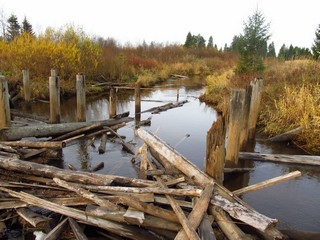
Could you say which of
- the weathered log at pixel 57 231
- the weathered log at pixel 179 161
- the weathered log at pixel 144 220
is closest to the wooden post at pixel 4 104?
the weathered log at pixel 179 161

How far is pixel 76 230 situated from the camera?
391cm

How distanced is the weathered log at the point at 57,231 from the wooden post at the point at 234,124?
389 cm

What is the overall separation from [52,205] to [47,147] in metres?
2.90

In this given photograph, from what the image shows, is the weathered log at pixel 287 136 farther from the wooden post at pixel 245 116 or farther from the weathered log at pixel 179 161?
the weathered log at pixel 179 161

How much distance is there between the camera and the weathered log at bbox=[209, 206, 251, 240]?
11.3 feet

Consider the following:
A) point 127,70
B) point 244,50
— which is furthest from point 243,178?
point 127,70

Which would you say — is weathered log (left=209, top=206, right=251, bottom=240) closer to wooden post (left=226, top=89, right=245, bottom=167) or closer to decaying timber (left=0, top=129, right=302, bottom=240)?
decaying timber (left=0, top=129, right=302, bottom=240)

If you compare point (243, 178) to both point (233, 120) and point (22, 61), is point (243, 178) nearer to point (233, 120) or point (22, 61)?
point (233, 120)

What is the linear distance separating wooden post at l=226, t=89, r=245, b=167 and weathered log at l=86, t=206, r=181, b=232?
309 centimetres

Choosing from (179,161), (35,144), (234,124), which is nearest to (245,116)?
(234,124)

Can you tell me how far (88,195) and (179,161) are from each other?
1.67 metres

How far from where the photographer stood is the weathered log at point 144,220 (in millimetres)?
3777

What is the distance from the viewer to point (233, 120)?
6203 millimetres

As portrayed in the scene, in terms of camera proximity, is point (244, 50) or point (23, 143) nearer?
point (23, 143)
